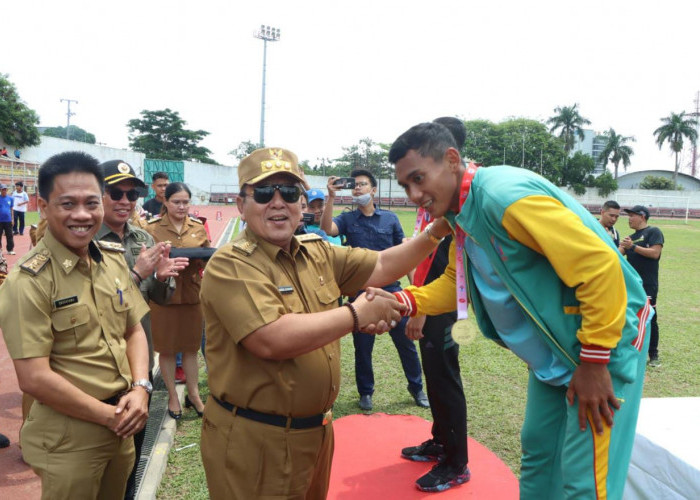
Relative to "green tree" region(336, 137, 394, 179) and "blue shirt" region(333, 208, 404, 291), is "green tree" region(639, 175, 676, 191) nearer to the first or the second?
"green tree" region(336, 137, 394, 179)

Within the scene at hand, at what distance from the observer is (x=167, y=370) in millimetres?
4621

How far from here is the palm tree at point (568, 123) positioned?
6488cm

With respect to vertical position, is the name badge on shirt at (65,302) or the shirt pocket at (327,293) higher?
the shirt pocket at (327,293)

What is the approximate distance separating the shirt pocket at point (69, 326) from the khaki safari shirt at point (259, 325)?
21.7 inches

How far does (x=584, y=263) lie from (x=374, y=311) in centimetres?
82

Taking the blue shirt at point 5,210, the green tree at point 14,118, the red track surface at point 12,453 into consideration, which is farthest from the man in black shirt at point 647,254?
the green tree at point 14,118

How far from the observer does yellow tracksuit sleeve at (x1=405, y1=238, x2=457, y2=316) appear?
9.05ft

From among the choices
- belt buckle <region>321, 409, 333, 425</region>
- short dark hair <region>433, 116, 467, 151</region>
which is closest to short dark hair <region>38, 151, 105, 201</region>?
belt buckle <region>321, 409, 333, 425</region>

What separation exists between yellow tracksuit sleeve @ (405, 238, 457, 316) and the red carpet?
1.49 metres

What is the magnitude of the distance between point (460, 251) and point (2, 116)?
135ft

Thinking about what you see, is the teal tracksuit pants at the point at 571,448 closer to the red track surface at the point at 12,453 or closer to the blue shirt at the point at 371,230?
the blue shirt at the point at 371,230

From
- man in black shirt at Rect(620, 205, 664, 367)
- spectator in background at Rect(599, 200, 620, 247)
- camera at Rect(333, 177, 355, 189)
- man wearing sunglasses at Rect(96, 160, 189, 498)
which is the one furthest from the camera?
spectator in background at Rect(599, 200, 620, 247)

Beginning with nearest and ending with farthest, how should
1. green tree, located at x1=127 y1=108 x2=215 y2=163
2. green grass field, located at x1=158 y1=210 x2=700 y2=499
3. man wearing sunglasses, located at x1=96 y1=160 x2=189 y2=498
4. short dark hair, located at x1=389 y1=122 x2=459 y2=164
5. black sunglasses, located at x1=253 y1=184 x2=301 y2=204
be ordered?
black sunglasses, located at x1=253 y1=184 x2=301 y2=204 → short dark hair, located at x1=389 y1=122 x2=459 y2=164 → man wearing sunglasses, located at x1=96 y1=160 x2=189 y2=498 → green grass field, located at x1=158 y1=210 x2=700 y2=499 → green tree, located at x1=127 y1=108 x2=215 y2=163

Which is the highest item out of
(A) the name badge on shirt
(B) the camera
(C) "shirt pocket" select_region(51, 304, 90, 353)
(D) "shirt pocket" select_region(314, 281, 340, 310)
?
(B) the camera
